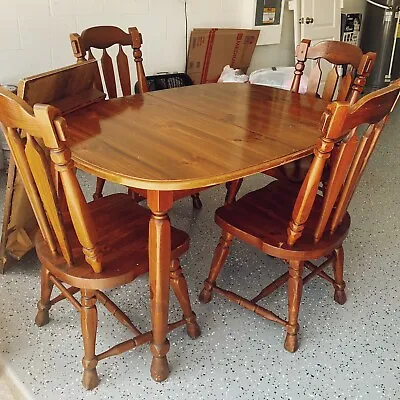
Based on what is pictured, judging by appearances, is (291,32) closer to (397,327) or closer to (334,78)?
(334,78)

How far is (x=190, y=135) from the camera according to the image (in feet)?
5.45

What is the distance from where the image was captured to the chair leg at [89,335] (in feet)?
5.07

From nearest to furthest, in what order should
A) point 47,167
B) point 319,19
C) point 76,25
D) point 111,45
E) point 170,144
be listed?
1. point 47,167
2. point 170,144
3. point 111,45
4. point 76,25
5. point 319,19

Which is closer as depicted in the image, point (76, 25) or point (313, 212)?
point (313, 212)

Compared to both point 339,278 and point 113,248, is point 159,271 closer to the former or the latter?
point 113,248

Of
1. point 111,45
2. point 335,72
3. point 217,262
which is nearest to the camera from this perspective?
point 217,262

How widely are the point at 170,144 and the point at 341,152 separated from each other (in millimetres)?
545

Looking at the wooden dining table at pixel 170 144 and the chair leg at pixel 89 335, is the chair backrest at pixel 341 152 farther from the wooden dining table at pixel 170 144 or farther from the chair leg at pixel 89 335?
the chair leg at pixel 89 335

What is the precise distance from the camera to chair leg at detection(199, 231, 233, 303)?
1.92 m

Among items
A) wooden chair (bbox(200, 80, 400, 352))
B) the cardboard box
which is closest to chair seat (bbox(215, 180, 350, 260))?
wooden chair (bbox(200, 80, 400, 352))

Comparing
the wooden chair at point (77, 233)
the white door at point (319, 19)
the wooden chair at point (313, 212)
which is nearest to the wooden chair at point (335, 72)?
the wooden chair at point (313, 212)

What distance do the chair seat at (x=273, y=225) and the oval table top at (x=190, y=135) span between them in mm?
323

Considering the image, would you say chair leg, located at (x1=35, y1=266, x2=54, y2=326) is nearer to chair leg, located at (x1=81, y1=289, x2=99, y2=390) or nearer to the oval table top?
chair leg, located at (x1=81, y1=289, x2=99, y2=390)

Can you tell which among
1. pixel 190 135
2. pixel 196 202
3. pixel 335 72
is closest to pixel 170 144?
pixel 190 135
